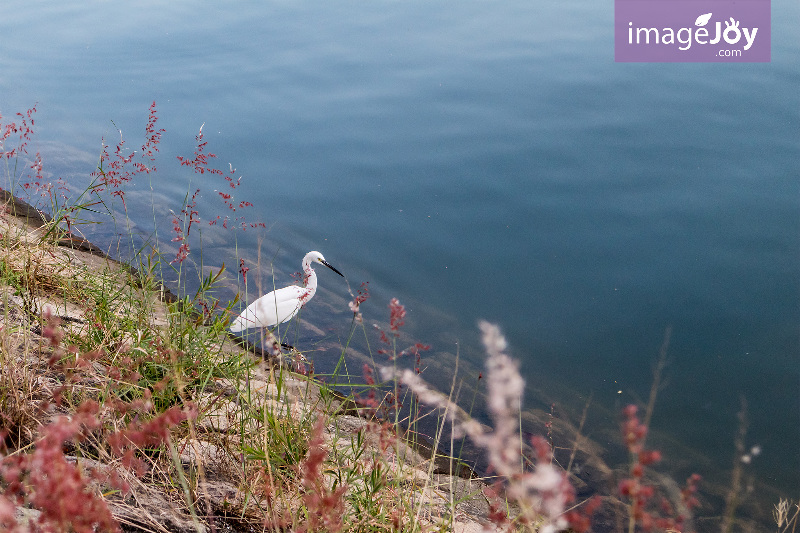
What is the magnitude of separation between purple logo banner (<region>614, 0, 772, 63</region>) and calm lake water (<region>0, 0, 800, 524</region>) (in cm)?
28

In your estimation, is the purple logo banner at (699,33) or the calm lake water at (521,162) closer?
the calm lake water at (521,162)

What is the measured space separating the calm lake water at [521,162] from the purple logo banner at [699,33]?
284mm

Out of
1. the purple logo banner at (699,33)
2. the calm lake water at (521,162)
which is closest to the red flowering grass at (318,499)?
the calm lake water at (521,162)

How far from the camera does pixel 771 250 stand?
217 inches

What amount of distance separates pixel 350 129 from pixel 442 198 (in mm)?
1935

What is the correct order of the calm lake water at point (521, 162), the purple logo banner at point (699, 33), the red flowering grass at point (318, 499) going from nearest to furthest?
1. the red flowering grass at point (318, 499)
2. the calm lake water at point (521, 162)
3. the purple logo banner at point (699, 33)

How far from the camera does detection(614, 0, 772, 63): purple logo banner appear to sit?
845 cm

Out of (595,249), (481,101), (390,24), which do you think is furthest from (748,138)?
(390,24)

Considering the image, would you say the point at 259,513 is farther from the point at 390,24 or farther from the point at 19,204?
the point at 390,24

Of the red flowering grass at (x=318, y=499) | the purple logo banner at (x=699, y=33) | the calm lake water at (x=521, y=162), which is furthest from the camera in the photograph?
the purple logo banner at (x=699, y=33)

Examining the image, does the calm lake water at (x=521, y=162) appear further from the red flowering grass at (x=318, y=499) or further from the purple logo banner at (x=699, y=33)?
the red flowering grass at (x=318, y=499)

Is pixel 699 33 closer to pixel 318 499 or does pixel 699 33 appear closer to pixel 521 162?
pixel 521 162

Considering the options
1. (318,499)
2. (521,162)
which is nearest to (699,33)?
(521,162)

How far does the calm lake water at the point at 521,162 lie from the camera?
4.71 meters
